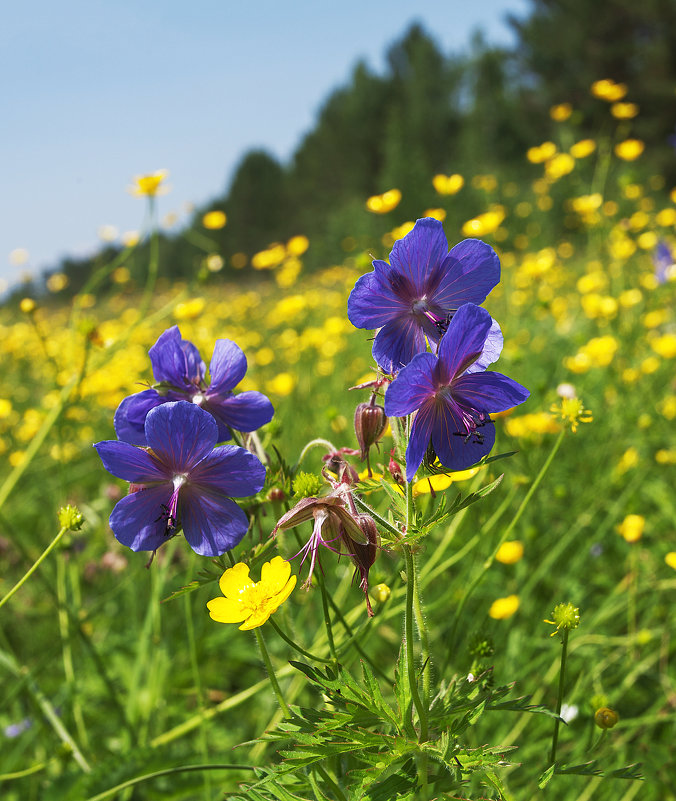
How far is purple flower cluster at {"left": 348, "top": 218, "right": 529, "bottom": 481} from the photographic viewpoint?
927 mm

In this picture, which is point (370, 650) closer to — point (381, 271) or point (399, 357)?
point (399, 357)

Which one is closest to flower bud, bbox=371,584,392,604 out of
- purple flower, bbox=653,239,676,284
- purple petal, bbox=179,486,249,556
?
purple petal, bbox=179,486,249,556

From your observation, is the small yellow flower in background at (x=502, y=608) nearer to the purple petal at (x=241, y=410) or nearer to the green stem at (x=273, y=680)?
the green stem at (x=273, y=680)

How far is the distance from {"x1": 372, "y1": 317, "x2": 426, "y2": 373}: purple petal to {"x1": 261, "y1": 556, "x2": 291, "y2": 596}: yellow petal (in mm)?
388

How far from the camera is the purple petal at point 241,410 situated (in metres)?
1.21

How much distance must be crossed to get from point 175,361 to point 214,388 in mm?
92

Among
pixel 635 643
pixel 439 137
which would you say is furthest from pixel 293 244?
pixel 439 137

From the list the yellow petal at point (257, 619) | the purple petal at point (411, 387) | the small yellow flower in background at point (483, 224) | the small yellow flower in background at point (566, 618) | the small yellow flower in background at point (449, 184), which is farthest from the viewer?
the small yellow flower in background at point (449, 184)

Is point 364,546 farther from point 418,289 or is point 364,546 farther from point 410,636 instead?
point 418,289

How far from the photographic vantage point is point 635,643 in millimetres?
1980

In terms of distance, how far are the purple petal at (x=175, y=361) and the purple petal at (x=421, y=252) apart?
0.47 m

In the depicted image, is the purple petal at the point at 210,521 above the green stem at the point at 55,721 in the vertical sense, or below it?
above

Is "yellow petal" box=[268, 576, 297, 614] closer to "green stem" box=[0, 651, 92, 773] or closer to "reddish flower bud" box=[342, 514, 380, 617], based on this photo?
"reddish flower bud" box=[342, 514, 380, 617]

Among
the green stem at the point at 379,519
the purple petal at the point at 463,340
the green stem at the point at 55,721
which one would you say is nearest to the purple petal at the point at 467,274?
the purple petal at the point at 463,340
